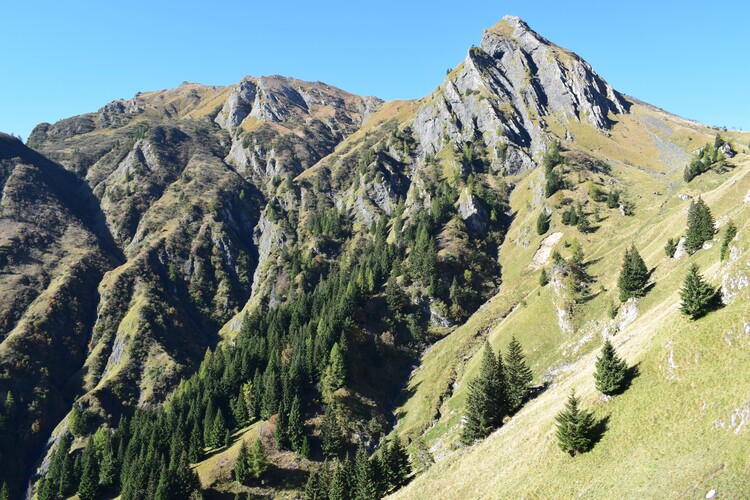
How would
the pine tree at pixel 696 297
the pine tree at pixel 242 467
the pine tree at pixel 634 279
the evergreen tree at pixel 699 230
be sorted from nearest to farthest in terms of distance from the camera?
the pine tree at pixel 696 297 → the evergreen tree at pixel 699 230 → the pine tree at pixel 634 279 → the pine tree at pixel 242 467

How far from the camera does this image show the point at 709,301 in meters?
43.4

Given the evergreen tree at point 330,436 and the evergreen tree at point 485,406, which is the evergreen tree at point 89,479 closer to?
the evergreen tree at point 330,436

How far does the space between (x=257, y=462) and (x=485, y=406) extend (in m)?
44.7

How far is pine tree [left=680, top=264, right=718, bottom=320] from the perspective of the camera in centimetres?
4309

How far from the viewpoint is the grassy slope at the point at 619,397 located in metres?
33.1

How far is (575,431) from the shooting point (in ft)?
132

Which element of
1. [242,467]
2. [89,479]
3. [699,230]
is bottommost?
[699,230]

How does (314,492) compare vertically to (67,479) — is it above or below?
below

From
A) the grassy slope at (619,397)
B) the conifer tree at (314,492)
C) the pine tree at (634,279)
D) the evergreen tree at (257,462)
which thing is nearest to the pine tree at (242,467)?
the evergreen tree at (257,462)

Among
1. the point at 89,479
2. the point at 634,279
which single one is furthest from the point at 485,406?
the point at 89,479

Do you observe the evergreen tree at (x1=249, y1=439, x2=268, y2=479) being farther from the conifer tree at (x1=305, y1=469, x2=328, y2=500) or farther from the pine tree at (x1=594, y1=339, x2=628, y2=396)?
the pine tree at (x1=594, y1=339, x2=628, y2=396)

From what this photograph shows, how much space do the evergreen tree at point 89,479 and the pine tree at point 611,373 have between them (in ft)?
325

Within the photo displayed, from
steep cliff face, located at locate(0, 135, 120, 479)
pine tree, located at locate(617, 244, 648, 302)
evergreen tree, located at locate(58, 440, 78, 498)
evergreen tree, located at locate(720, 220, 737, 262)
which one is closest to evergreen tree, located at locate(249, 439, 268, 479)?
evergreen tree, located at locate(58, 440, 78, 498)

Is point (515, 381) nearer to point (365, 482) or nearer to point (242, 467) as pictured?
point (365, 482)
